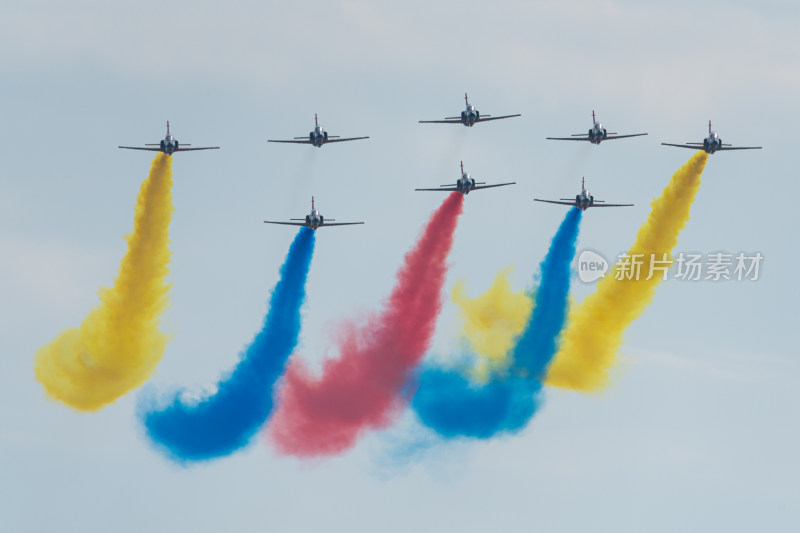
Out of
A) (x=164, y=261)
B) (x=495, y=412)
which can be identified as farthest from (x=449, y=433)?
(x=164, y=261)

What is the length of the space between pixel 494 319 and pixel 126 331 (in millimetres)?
25965

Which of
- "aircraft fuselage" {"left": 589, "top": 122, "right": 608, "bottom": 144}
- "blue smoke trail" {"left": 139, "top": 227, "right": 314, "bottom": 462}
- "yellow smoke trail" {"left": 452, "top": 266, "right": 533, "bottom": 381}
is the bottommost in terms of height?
"blue smoke trail" {"left": 139, "top": 227, "right": 314, "bottom": 462}

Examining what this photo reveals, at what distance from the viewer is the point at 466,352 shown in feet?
429

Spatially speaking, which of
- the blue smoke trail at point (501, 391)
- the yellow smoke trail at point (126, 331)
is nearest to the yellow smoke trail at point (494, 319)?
the blue smoke trail at point (501, 391)

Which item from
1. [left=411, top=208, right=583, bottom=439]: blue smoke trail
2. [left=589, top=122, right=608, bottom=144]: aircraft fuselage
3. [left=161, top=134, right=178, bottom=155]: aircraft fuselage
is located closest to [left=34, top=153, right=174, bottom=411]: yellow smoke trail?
[left=161, top=134, right=178, bottom=155]: aircraft fuselage

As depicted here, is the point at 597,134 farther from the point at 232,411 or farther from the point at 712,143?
the point at 232,411

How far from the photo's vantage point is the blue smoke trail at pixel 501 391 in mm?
127750

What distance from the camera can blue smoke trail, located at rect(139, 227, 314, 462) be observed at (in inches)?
4882

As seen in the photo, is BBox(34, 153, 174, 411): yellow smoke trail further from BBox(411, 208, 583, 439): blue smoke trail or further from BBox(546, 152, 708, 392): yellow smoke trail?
BBox(546, 152, 708, 392): yellow smoke trail

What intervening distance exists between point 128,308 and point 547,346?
2859 centimetres

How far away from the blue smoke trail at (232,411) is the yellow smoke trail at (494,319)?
14.3 m

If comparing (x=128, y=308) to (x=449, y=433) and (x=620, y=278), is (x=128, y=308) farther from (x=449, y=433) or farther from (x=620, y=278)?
(x=620, y=278)

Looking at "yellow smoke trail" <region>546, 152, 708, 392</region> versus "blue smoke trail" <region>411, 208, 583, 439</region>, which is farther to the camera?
"blue smoke trail" <region>411, 208, 583, 439</region>

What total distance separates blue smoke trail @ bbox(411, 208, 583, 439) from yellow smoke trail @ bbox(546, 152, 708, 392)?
4.85 feet
